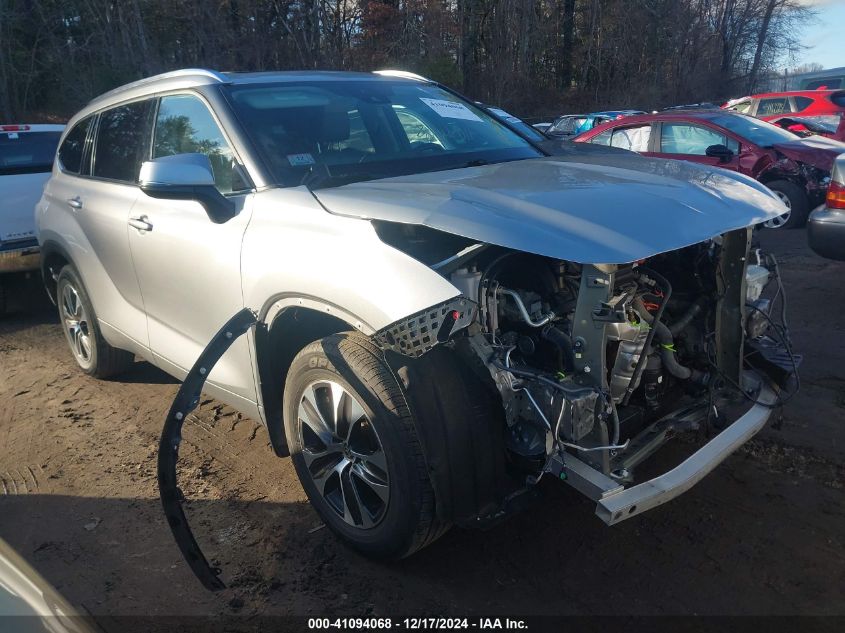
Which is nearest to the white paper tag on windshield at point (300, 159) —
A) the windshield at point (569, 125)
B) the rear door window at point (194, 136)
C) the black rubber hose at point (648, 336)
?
the rear door window at point (194, 136)

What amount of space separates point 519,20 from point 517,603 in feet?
114

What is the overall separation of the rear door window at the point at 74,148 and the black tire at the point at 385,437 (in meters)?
2.92

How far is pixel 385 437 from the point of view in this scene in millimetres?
2588

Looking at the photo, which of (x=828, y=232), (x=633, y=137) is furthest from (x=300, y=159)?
(x=633, y=137)

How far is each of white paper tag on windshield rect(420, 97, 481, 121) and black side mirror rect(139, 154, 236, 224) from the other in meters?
1.52

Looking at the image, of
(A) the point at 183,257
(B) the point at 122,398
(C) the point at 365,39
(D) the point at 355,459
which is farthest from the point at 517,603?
(C) the point at 365,39

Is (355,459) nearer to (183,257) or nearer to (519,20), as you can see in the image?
(183,257)

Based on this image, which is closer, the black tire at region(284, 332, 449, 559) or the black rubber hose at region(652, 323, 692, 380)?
the black tire at region(284, 332, 449, 559)

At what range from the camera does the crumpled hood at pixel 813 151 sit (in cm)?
Answer: 902

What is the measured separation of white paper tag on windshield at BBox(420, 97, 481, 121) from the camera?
13.2ft

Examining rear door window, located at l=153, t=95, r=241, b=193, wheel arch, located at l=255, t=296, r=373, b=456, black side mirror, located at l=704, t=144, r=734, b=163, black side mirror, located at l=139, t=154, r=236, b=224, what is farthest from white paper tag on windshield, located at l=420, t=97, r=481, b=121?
black side mirror, located at l=704, t=144, r=734, b=163

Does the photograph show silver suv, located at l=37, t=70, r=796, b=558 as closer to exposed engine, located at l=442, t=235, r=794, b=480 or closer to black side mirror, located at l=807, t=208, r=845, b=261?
exposed engine, located at l=442, t=235, r=794, b=480

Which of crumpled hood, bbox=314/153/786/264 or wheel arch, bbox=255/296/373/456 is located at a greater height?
crumpled hood, bbox=314/153/786/264

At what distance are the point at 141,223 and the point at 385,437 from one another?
2.01 metres
